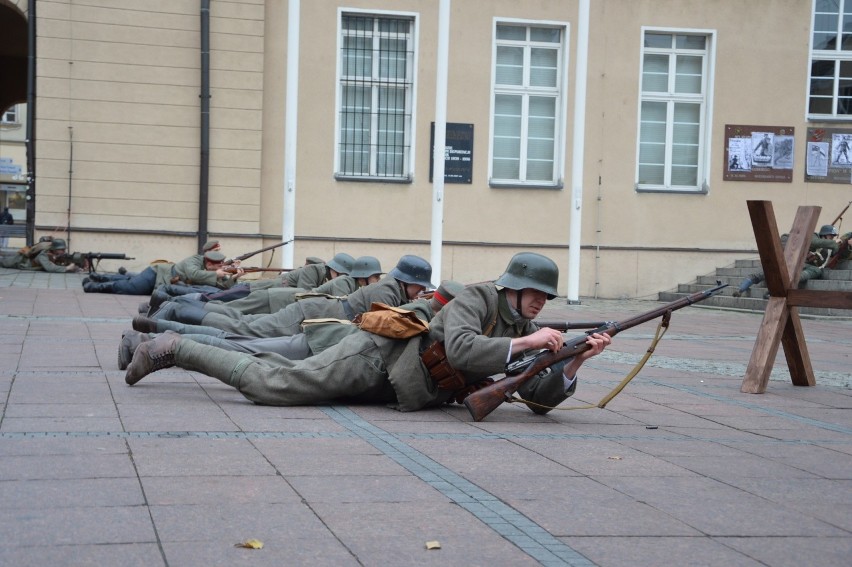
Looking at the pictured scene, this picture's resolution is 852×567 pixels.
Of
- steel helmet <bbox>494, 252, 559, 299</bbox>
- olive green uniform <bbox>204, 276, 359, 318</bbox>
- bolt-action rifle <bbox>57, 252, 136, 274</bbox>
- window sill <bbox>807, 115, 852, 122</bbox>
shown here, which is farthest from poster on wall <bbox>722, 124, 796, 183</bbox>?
steel helmet <bbox>494, 252, 559, 299</bbox>

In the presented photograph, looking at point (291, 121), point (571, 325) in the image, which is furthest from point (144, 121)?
point (571, 325)

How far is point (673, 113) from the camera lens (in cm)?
2253

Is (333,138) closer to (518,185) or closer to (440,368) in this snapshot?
(518,185)

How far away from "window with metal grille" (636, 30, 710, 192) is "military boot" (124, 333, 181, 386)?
1648cm

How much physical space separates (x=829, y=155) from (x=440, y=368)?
1788 centimetres

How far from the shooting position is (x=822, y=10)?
897 inches

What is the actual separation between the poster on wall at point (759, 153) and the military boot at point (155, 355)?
678 inches

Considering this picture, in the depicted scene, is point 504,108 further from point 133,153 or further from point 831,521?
point 831,521

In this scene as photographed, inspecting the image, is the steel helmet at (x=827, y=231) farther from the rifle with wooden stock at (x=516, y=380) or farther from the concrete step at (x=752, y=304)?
the rifle with wooden stock at (x=516, y=380)

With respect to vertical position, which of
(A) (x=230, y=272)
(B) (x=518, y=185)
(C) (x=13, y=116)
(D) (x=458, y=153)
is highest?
(C) (x=13, y=116)

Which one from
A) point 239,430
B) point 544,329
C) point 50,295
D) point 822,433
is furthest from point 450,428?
point 50,295

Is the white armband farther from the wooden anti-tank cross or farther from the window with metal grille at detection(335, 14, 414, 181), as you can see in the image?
the window with metal grille at detection(335, 14, 414, 181)

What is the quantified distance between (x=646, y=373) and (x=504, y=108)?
1279cm

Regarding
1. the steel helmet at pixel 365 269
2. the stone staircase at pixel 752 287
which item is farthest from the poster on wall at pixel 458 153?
the steel helmet at pixel 365 269
